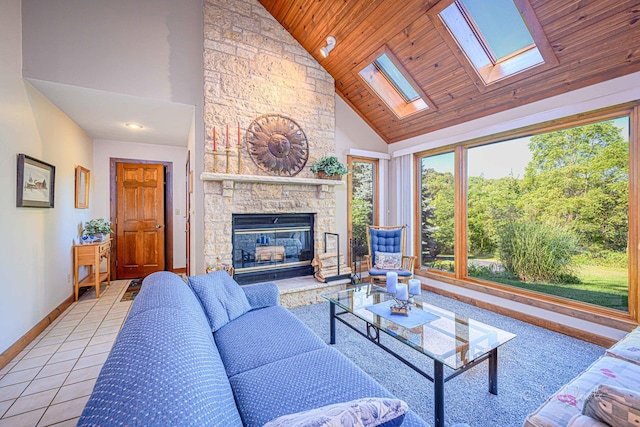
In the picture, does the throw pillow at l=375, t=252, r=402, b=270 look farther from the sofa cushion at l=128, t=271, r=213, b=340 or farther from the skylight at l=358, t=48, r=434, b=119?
the sofa cushion at l=128, t=271, r=213, b=340

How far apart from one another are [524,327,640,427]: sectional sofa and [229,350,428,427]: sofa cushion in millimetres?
489

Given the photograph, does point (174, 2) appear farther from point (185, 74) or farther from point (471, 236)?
point (471, 236)

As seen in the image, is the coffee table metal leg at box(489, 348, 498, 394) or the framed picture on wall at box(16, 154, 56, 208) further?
the framed picture on wall at box(16, 154, 56, 208)

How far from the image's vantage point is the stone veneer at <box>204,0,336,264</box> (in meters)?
3.22

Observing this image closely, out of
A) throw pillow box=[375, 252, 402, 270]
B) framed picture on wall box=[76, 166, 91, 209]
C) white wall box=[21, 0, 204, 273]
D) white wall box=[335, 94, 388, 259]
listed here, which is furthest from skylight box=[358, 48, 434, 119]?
framed picture on wall box=[76, 166, 91, 209]

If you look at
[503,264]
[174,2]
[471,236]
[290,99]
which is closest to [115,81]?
[174,2]

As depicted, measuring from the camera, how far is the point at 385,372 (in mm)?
1993

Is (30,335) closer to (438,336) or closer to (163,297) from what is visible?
(163,297)

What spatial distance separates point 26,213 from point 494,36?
4.91 meters

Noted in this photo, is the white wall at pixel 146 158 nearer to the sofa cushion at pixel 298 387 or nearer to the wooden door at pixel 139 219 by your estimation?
the wooden door at pixel 139 219

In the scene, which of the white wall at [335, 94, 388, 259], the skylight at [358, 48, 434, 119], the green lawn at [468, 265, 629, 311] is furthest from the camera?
the white wall at [335, 94, 388, 259]

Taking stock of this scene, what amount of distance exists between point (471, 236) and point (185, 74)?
4.18m

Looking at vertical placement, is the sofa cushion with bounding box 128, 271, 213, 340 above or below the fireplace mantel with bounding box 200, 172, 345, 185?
below

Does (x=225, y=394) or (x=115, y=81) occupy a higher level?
(x=115, y=81)
